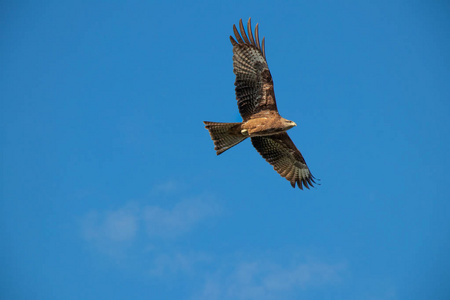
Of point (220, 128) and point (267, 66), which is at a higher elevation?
point (267, 66)

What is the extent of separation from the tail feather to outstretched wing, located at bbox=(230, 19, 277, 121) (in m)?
0.67

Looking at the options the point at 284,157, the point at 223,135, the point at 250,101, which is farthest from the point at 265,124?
the point at 284,157

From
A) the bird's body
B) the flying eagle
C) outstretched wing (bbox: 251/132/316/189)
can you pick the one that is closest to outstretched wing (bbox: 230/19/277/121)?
the flying eagle

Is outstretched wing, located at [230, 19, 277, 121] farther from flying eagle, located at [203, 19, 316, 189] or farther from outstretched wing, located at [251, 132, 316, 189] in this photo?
outstretched wing, located at [251, 132, 316, 189]

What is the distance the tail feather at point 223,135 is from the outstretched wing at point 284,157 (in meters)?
0.98

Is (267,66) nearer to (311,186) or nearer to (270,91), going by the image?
(270,91)

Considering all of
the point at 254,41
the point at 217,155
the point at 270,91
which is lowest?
the point at 217,155

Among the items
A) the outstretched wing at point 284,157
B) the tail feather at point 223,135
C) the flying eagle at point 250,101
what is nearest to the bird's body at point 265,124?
the flying eagle at point 250,101

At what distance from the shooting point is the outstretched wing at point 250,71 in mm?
13258

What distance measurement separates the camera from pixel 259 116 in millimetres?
13555

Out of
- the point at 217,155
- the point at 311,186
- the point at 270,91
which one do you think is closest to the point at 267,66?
the point at 270,91

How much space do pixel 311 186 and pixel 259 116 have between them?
3.32 metres

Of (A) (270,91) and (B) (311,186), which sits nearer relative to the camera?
(A) (270,91)

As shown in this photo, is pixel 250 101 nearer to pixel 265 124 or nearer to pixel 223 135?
pixel 265 124
